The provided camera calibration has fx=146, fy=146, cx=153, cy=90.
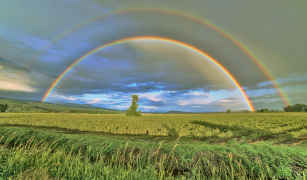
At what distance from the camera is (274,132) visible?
2916cm

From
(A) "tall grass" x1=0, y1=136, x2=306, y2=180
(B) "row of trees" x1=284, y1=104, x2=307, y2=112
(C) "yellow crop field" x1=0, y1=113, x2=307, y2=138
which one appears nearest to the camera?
(A) "tall grass" x1=0, y1=136, x2=306, y2=180

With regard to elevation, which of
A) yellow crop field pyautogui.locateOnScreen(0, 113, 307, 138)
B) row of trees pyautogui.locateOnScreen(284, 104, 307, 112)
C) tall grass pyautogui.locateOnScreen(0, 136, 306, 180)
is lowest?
yellow crop field pyautogui.locateOnScreen(0, 113, 307, 138)

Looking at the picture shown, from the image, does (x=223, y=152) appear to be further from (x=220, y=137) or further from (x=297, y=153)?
(x=220, y=137)

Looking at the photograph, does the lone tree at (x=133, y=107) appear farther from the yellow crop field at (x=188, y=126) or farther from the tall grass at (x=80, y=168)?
the tall grass at (x=80, y=168)

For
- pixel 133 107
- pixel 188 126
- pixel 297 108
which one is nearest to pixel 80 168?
pixel 188 126

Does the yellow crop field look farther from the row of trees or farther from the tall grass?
the row of trees

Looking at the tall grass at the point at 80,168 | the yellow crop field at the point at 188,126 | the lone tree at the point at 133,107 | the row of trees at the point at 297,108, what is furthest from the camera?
the row of trees at the point at 297,108

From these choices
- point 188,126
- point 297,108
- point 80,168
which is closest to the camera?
point 80,168

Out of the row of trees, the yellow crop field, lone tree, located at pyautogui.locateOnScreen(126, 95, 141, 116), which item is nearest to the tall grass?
the yellow crop field

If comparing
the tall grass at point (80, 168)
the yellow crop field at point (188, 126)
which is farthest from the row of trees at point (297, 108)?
the tall grass at point (80, 168)

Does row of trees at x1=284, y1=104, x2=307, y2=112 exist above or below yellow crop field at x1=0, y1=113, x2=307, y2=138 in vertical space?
above

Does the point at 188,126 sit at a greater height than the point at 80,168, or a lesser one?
lesser

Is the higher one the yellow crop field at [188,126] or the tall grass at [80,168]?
the tall grass at [80,168]

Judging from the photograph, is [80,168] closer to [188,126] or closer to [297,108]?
[188,126]
